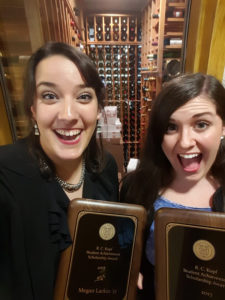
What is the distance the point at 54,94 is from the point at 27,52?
639 mm

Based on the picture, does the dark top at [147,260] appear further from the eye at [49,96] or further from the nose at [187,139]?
the eye at [49,96]

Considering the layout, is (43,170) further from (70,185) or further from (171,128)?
(171,128)

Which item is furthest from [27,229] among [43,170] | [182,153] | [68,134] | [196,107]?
[196,107]

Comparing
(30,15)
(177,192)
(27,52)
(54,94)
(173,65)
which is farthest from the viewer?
(173,65)

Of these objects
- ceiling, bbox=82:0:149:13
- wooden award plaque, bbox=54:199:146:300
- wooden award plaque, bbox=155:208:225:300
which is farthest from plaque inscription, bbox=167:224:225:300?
ceiling, bbox=82:0:149:13

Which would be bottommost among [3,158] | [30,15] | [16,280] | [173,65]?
[16,280]

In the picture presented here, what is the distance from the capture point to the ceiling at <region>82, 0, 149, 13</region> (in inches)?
96.8

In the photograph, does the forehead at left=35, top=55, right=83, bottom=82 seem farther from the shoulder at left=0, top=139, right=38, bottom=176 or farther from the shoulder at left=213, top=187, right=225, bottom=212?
the shoulder at left=213, top=187, right=225, bottom=212

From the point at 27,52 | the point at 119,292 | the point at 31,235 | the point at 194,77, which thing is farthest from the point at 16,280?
the point at 27,52

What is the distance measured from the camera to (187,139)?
626 mm

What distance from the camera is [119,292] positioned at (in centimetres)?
65

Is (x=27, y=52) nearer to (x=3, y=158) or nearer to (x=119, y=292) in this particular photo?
(x=3, y=158)

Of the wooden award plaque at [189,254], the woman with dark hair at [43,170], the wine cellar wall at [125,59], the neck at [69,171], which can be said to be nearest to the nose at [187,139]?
the wooden award plaque at [189,254]

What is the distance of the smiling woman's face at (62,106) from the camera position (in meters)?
0.58
